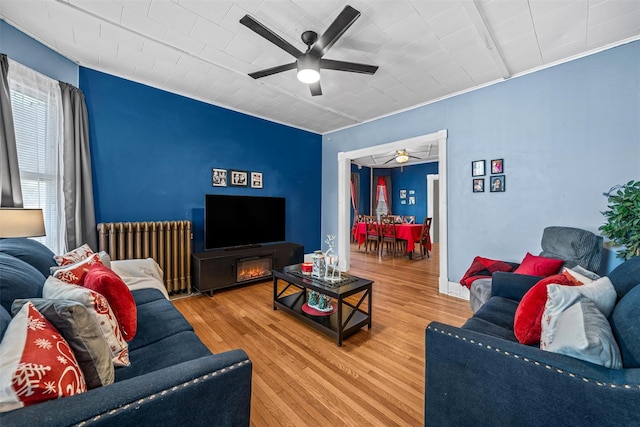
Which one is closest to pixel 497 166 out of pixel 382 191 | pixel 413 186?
pixel 413 186

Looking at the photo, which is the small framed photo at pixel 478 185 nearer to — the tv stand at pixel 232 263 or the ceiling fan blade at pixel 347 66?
the ceiling fan blade at pixel 347 66

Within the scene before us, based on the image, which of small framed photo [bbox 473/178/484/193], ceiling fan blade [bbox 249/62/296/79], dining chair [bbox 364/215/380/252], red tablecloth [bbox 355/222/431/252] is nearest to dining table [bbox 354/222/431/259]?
red tablecloth [bbox 355/222/431/252]

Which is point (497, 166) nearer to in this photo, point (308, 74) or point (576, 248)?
point (576, 248)

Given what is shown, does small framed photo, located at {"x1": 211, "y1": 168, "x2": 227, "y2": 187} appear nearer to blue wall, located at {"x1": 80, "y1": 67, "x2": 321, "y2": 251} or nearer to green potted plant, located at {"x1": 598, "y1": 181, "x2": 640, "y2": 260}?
blue wall, located at {"x1": 80, "y1": 67, "x2": 321, "y2": 251}

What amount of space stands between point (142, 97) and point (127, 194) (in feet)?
4.13

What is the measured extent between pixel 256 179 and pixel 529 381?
13.6ft

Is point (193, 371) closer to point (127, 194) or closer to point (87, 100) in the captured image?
point (127, 194)

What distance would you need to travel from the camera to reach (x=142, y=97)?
10.8 feet

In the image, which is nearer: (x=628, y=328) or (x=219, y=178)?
(x=628, y=328)

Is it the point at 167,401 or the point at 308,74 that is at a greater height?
the point at 308,74

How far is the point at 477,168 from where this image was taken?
3.35 m

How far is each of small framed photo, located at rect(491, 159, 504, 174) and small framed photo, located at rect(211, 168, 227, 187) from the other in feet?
12.4

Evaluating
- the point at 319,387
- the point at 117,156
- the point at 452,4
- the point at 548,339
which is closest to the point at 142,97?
the point at 117,156

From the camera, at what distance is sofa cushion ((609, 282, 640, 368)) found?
2.96 ft
